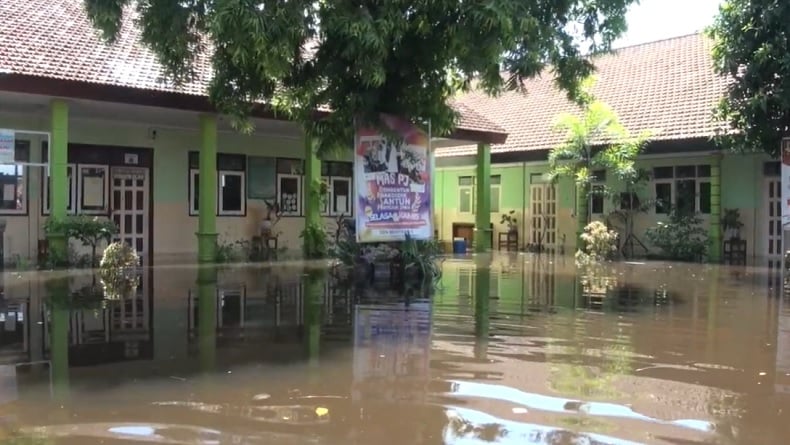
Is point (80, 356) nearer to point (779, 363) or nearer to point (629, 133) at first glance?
point (779, 363)

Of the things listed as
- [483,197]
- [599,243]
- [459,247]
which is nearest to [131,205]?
[459,247]

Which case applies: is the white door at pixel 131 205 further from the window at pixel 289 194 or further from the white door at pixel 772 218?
the white door at pixel 772 218

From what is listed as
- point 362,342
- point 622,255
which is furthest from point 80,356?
point 622,255

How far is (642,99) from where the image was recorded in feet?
71.6

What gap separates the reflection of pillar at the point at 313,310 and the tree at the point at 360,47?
7.42 ft

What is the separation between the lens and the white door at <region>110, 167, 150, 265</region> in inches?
687

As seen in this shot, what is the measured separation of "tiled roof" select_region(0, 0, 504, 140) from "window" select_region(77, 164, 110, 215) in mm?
2873

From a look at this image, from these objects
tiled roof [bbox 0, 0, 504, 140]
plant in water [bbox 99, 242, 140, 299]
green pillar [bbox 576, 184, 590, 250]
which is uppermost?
tiled roof [bbox 0, 0, 504, 140]

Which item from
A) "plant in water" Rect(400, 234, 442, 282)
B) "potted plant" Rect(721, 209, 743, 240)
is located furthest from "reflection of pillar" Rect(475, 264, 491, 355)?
"potted plant" Rect(721, 209, 743, 240)

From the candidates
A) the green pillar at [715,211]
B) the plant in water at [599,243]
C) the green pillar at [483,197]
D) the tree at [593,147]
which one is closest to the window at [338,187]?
the green pillar at [483,197]

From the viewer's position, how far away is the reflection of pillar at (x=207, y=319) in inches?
266

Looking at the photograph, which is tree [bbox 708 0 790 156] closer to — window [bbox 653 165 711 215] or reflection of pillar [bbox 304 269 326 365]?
window [bbox 653 165 711 215]

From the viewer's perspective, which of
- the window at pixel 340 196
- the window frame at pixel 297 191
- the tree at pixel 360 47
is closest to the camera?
the tree at pixel 360 47

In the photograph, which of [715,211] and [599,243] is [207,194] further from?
[715,211]
